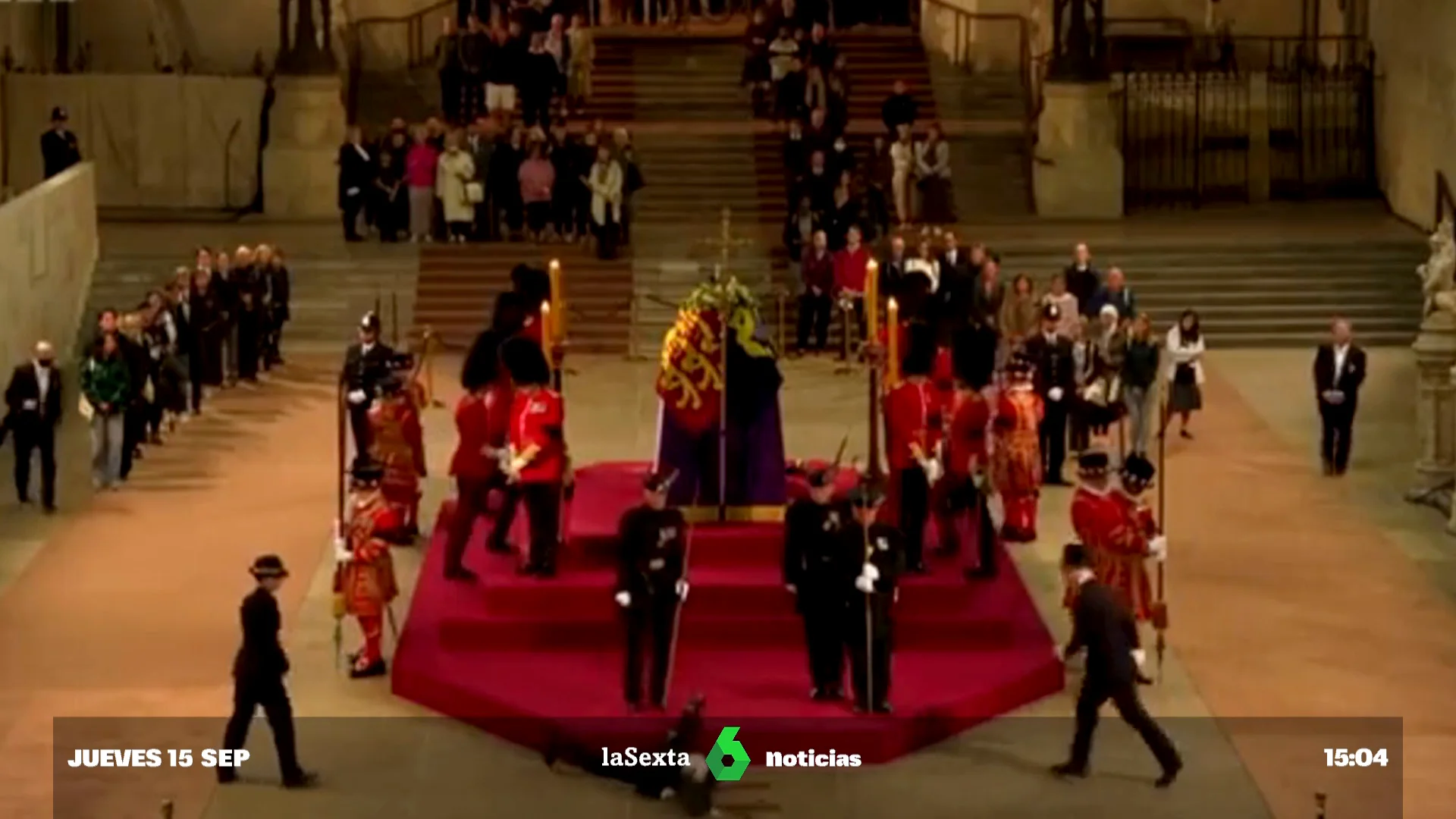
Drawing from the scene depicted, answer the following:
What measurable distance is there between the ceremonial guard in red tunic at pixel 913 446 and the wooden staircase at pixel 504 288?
10769mm

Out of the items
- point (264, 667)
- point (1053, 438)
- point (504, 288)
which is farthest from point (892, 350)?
point (504, 288)

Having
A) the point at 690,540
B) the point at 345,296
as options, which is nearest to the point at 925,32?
the point at 345,296

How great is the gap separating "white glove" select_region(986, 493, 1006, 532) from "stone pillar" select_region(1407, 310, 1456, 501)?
11.3 ft

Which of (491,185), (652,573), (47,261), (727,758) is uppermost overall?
(491,185)

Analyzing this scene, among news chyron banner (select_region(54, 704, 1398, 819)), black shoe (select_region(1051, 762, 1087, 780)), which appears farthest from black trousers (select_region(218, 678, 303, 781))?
black shoe (select_region(1051, 762, 1087, 780))

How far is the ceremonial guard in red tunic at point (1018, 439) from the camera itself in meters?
22.0

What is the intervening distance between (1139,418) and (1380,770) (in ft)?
26.2

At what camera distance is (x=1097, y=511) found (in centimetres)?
1891

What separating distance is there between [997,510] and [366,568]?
269 inches

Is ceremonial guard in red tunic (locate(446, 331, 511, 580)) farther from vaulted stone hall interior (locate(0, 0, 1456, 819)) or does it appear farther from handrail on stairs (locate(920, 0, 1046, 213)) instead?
handrail on stairs (locate(920, 0, 1046, 213))

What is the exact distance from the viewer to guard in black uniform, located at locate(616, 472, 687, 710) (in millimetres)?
17641

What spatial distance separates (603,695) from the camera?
1847cm

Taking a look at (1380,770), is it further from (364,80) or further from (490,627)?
(364,80)

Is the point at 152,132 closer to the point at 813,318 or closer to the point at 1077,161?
the point at 813,318
